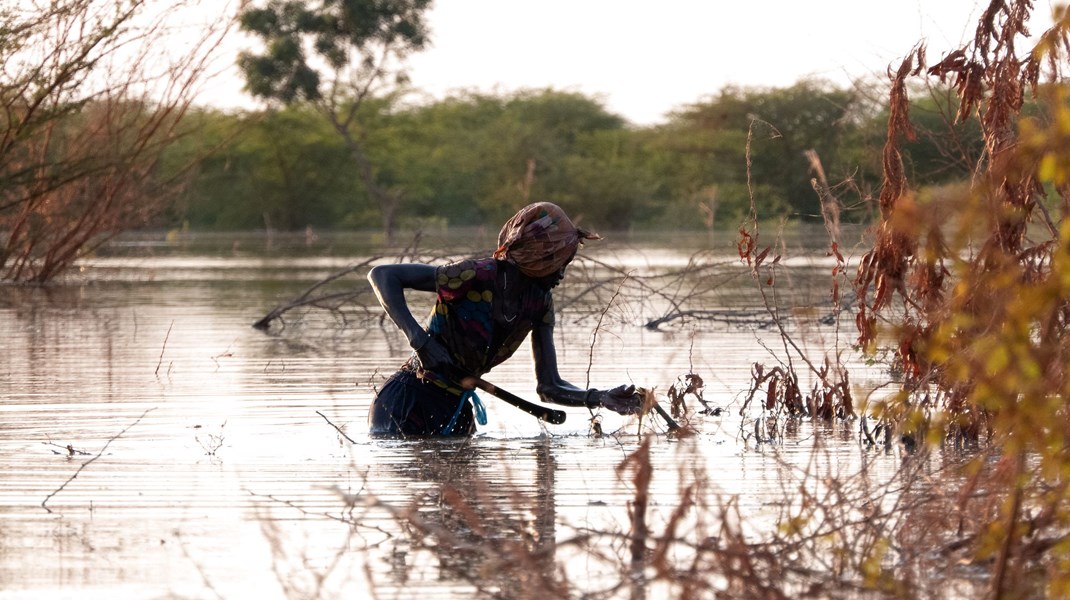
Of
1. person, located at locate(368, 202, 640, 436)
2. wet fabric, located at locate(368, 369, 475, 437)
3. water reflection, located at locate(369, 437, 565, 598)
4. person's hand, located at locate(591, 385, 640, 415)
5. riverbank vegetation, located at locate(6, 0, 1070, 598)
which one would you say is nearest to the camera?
riverbank vegetation, located at locate(6, 0, 1070, 598)

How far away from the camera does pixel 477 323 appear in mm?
6457

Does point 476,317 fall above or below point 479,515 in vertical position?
above

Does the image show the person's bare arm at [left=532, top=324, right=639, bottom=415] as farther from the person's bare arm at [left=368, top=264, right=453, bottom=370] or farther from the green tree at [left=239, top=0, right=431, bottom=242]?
the green tree at [left=239, top=0, right=431, bottom=242]

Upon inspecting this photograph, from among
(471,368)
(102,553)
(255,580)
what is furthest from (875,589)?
(471,368)

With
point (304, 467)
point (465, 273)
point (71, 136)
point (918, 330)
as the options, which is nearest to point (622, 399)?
point (465, 273)

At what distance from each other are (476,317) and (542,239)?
1.62 ft

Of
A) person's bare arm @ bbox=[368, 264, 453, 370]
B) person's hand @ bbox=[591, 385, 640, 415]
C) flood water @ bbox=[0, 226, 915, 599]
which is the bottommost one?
flood water @ bbox=[0, 226, 915, 599]

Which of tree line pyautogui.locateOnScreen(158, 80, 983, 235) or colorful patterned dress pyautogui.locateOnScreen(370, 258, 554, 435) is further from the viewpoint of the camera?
tree line pyautogui.locateOnScreen(158, 80, 983, 235)

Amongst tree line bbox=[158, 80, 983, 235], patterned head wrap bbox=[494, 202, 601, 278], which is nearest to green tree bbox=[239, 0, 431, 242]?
tree line bbox=[158, 80, 983, 235]

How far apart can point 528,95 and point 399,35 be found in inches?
1348

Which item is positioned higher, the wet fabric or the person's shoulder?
the person's shoulder

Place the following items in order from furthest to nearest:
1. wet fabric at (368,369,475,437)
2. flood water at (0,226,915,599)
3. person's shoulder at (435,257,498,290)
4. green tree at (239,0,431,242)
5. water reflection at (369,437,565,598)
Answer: green tree at (239,0,431,242)
wet fabric at (368,369,475,437)
person's shoulder at (435,257,498,290)
flood water at (0,226,915,599)
water reflection at (369,437,565,598)

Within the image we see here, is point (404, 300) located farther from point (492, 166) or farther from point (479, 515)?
point (492, 166)

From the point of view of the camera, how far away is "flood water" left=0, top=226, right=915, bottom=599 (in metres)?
4.33
